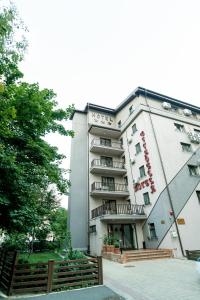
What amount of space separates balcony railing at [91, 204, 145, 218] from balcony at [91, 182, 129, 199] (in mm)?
1263

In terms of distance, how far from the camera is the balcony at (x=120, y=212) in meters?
15.1

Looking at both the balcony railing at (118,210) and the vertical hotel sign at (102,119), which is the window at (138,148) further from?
the vertical hotel sign at (102,119)

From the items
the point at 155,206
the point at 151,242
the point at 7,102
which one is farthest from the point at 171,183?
the point at 7,102

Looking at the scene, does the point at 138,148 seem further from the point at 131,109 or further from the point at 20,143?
the point at 20,143

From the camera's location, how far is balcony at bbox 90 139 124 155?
20441 mm

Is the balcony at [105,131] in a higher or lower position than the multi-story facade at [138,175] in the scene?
higher

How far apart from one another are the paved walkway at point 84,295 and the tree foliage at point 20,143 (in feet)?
7.01

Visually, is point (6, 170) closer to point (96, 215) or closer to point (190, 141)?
point (96, 215)

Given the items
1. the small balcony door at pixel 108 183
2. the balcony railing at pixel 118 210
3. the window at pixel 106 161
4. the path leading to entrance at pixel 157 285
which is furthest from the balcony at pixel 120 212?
the path leading to entrance at pixel 157 285

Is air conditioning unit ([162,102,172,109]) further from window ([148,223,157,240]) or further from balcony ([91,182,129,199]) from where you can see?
window ([148,223,157,240])

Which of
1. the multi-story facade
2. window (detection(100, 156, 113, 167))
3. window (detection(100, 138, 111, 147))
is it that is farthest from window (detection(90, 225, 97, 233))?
window (detection(100, 138, 111, 147))

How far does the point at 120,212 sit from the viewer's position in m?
16.8

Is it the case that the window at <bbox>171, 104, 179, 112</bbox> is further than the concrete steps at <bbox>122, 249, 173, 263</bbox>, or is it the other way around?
the window at <bbox>171, 104, 179, 112</bbox>

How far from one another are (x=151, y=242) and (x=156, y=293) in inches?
387
